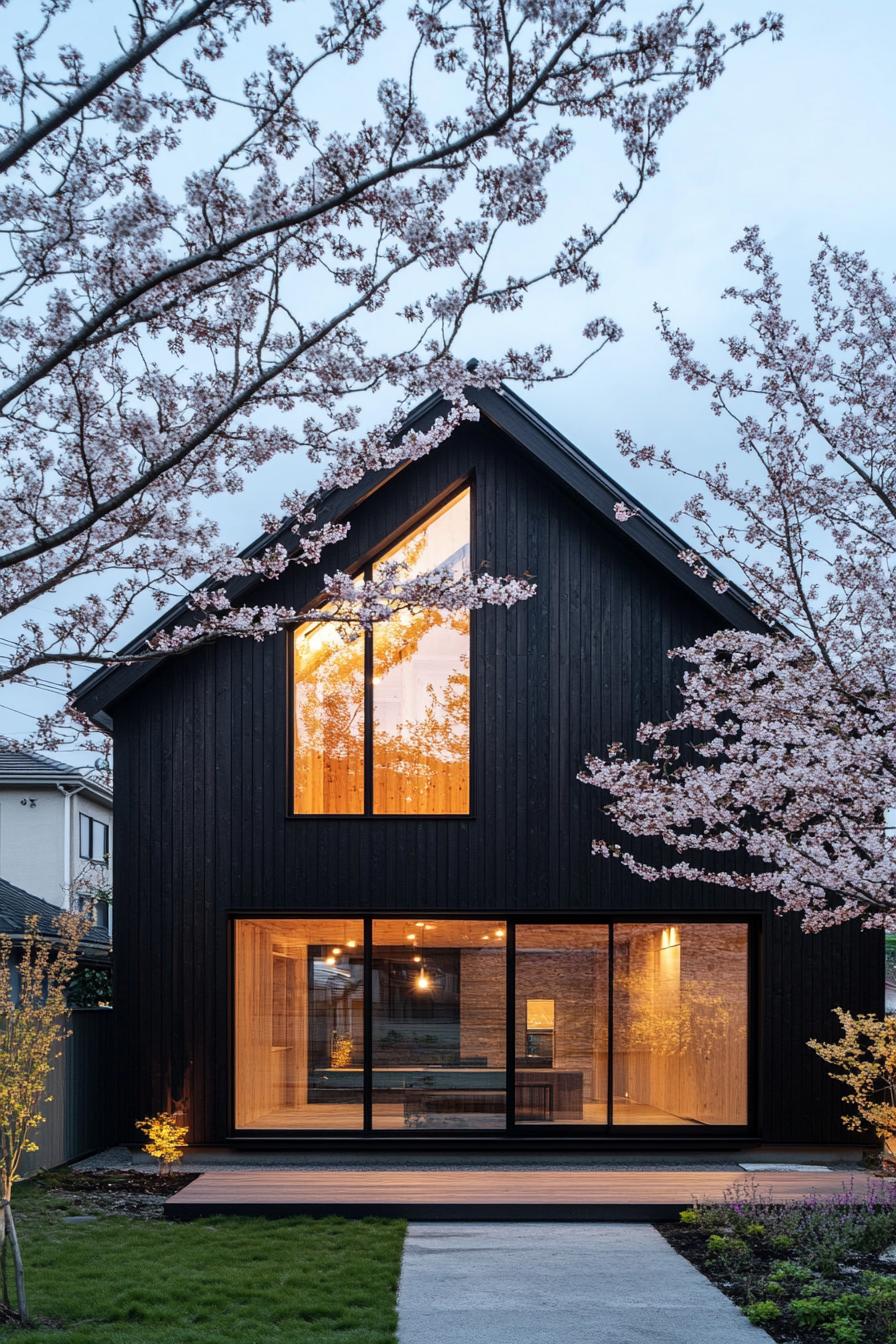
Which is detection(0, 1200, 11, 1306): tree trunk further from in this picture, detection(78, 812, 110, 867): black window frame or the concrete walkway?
detection(78, 812, 110, 867): black window frame

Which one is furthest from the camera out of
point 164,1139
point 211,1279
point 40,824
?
point 40,824

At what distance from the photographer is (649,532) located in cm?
1152

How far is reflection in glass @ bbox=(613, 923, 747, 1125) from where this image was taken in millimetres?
11539

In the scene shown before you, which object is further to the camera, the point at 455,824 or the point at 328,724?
the point at 328,724

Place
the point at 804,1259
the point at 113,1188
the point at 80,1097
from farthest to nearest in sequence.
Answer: the point at 80,1097 → the point at 113,1188 → the point at 804,1259

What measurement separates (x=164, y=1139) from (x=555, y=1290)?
4.33 m

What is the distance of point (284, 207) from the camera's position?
477 cm

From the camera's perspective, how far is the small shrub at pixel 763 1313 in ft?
21.5

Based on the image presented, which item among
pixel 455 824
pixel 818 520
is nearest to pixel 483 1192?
pixel 455 824

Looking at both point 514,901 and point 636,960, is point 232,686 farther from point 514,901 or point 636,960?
point 636,960

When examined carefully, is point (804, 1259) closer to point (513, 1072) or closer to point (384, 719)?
point (513, 1072)

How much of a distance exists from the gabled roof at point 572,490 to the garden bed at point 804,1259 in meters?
4.81

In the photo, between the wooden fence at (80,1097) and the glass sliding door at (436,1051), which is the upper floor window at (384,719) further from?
the wooden fence at (80,1097)

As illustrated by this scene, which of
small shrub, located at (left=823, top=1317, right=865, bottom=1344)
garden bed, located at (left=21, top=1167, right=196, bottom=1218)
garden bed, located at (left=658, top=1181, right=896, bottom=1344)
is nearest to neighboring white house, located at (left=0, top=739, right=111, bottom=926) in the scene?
garden bed, located at (left=21, top=1167, right=196, bottom=1218)
